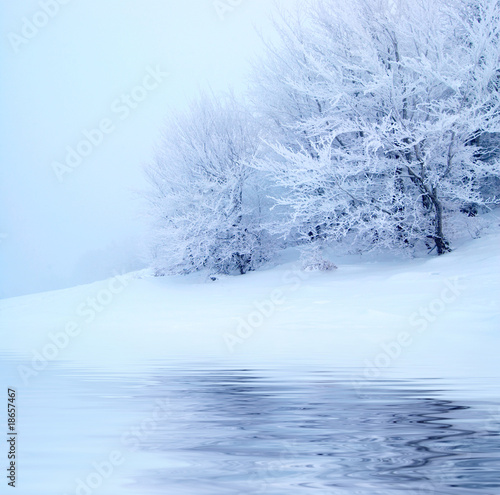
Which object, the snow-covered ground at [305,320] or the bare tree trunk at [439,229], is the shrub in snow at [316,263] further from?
the bare tree trunk at [439,229]

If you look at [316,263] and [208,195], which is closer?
[316,263]

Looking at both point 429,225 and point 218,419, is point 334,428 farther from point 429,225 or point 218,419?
point 429,225

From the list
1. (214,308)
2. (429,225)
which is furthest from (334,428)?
(429,225)

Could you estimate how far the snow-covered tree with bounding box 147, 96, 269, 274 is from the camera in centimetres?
1703

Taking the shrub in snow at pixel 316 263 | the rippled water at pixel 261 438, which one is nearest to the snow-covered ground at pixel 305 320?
the shrub in snow at pixel 316 263

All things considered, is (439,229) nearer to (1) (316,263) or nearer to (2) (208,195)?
(1) (316,263)

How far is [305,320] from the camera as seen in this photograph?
9.92 metres

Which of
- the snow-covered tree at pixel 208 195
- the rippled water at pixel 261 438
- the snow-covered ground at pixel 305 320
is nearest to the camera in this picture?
the rippled water at pixel 261 438

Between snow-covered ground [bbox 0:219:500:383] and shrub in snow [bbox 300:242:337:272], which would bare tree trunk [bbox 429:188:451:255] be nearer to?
snow-covered ground [bbox 0:219:500:383]

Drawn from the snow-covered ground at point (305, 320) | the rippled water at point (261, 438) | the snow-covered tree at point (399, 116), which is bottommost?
the snow-covered ground at point (305, 320)

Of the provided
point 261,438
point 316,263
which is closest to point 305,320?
point 316,263

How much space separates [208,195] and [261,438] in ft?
48.4

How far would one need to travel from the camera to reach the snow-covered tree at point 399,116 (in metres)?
13.1

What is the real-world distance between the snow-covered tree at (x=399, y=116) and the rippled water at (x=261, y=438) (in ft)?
29.8
